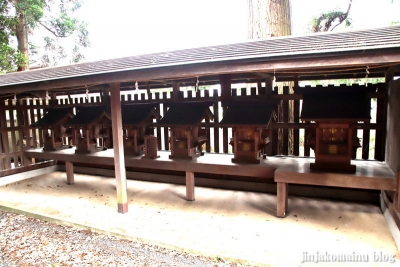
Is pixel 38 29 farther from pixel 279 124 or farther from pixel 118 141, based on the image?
pixel 279 124

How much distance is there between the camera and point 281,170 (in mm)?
3711

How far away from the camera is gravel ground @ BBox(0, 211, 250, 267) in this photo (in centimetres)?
295

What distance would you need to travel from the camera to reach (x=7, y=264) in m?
3.04

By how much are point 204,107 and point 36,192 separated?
4.11 metres

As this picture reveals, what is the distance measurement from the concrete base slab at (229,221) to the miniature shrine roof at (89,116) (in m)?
1.46

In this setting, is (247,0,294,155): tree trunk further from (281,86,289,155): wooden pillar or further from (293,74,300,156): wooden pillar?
(281,86,289,155): wooden pillar

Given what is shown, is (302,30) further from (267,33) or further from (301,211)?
(301,211)

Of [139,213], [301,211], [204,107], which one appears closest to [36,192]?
[139,213]

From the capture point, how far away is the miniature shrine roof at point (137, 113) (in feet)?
16.4

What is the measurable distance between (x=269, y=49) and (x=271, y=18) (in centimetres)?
332

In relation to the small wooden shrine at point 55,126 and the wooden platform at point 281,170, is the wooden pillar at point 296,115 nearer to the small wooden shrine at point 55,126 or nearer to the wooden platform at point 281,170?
the wooden platform at point 281,170

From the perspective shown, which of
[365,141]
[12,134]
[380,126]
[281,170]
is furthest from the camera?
[12,134]

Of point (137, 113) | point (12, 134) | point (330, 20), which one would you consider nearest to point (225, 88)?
point (137, 113)

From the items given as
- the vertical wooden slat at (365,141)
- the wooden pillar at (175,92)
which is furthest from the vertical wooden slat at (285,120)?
the wooden pillar at (175,92)
